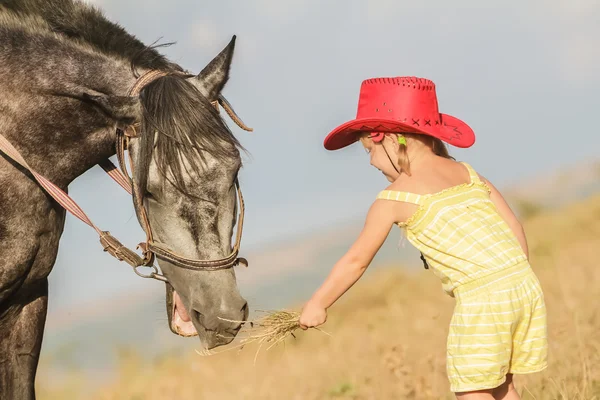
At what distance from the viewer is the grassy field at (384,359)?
16.7 feet

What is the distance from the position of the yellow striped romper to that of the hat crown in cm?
34

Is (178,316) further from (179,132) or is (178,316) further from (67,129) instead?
(67,129)

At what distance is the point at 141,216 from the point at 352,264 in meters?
1.26

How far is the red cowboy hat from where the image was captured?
346cm

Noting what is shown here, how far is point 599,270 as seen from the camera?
735 centimetres

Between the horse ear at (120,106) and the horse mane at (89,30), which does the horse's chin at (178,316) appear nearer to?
the horse ear at (120,106)

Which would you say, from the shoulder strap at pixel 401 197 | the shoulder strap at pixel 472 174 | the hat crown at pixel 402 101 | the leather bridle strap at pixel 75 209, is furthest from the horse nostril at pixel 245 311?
the shoulder strap at pixel 472 174

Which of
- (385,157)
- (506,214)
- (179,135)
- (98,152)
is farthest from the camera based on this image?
(98,152)

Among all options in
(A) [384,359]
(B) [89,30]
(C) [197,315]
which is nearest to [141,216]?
(C) [197,315]

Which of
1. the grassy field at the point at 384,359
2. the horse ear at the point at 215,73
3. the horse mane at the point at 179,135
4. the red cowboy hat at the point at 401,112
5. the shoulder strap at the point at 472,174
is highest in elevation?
the horse ear at the point at 215,73

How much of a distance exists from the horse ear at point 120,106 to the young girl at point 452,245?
3.60 feet

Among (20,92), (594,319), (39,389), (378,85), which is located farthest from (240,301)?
(39,389)

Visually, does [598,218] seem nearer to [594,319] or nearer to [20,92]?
[594,319]

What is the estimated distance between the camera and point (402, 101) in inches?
137
